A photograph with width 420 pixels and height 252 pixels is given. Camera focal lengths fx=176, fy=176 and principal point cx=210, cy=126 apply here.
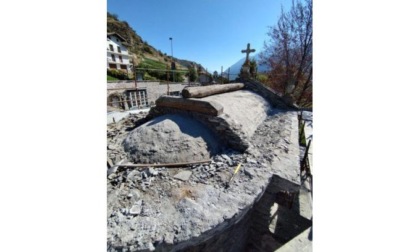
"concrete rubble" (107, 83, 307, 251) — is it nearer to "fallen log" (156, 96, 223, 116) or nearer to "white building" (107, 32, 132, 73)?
"fallen log" (156, 96, 223, 116)

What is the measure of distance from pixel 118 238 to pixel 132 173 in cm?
135

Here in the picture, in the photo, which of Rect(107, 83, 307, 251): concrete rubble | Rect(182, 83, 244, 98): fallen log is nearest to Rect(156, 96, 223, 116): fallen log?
Rect(182, 83, 244, 98): fallen log

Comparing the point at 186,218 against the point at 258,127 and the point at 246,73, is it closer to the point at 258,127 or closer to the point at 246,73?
the point at 258,127

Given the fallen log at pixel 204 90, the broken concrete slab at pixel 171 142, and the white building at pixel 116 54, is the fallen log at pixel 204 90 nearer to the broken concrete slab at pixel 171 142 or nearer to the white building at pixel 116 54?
the broken concrete slab at pixel 171 142

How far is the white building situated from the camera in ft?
108

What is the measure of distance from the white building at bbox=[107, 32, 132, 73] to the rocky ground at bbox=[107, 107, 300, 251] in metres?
34.0

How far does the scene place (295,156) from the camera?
4.39 metres

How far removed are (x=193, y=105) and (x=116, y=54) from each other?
3740 centimetres

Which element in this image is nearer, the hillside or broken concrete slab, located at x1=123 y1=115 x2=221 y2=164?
broken concrete slab, located at x1=123 y1=115 x2=221 y2=164

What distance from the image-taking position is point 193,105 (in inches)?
188

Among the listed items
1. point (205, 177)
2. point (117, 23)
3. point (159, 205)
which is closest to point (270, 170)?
point (205, 177)

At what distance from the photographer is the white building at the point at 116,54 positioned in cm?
3294

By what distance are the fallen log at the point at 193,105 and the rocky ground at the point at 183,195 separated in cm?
111

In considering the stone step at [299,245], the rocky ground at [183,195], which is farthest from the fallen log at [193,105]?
the stone step at [299,245]
